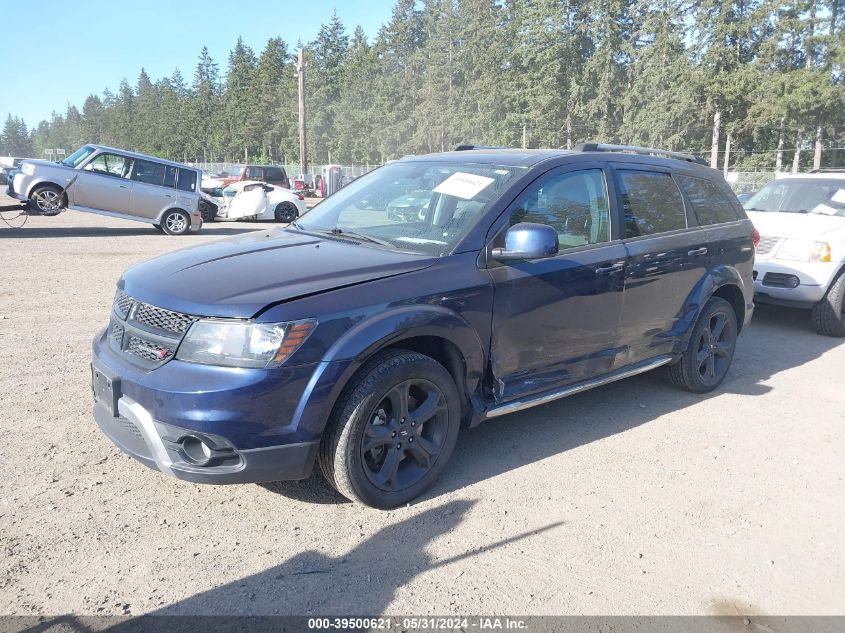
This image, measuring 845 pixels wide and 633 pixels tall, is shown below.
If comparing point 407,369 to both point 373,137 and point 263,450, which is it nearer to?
point 263,450

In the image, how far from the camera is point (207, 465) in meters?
3.08

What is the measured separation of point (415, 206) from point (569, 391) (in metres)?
1.53

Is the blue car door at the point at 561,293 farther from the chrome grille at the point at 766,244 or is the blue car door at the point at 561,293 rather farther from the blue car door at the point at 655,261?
the chrome grille at the point at 766,244

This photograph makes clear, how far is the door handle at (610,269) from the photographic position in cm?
437

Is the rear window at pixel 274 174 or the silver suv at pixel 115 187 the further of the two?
the rear window at pixel 274 174

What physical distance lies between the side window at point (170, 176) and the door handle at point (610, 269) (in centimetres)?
1415

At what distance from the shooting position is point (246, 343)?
9.95 feet

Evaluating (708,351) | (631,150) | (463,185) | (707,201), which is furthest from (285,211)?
(463,185)

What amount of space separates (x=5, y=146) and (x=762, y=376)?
757 feet

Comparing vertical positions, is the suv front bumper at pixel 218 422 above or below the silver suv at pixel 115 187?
below

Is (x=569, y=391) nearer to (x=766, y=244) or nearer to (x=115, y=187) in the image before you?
(x=766, y=244)

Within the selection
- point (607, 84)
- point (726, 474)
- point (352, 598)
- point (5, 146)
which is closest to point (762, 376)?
point (726, 474)

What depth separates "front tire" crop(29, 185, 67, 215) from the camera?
1480cm

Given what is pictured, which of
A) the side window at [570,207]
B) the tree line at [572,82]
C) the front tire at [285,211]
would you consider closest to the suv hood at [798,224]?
the side window at [570,207]
